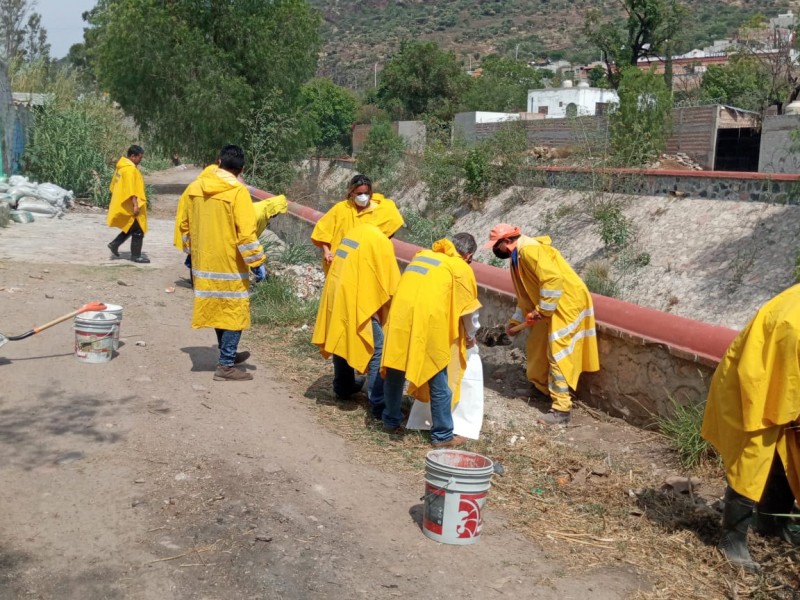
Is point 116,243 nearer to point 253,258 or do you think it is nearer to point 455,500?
point 253,258

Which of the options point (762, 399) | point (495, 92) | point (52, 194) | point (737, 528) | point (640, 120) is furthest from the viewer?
point (495, 92)

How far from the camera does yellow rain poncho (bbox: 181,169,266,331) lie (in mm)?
6586

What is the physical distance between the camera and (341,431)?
6098mm

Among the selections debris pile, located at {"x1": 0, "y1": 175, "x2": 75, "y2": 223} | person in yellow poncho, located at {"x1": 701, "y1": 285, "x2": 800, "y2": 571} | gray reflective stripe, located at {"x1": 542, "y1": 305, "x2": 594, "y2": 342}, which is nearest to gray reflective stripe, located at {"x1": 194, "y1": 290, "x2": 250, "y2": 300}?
gray reflective stripe, located at {"x1": 542, "y1": 305, "x2": 594, "y2": 342}

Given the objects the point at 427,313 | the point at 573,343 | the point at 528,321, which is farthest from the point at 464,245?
the point at 573,343

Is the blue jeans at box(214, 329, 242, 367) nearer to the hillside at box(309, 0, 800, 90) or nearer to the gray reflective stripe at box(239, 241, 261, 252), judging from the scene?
the gray reflective stripe at box(239, 241, 261, 252)

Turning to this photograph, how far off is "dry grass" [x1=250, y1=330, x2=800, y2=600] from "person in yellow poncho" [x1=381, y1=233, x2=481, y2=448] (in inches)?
18.9

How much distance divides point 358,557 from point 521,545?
878 millimetres

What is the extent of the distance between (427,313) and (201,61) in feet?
67.5

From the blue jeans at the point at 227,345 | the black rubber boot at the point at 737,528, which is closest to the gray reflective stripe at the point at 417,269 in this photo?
the blue jeans at the point at 227,345

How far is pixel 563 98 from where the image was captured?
1656 inches

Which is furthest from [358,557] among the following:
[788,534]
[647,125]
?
[647,125]

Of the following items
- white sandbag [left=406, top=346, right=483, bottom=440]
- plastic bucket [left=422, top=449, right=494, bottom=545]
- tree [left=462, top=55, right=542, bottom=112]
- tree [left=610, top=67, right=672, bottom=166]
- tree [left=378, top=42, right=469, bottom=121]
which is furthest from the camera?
tree [left=378, top=42, right=469, bottom=121]

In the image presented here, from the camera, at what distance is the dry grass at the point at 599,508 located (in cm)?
423
